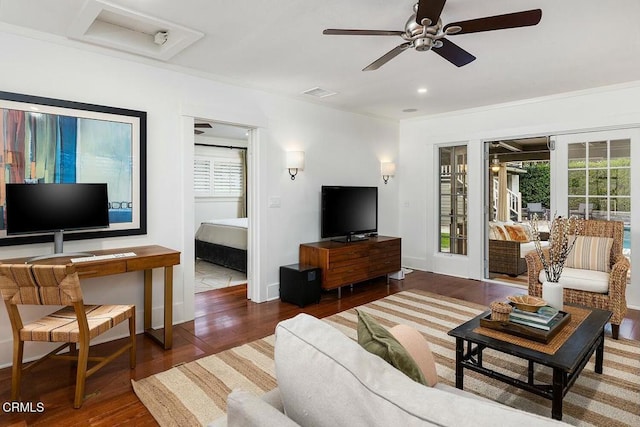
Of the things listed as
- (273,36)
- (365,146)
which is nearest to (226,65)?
(273,36)

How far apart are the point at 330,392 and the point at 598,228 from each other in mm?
4167

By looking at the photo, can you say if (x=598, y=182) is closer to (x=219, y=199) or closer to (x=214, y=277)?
(x=214, y=277)

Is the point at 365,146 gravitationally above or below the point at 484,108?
below

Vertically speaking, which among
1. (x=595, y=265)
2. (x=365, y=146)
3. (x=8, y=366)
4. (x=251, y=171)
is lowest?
(x=8, y=366)

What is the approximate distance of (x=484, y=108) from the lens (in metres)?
5.20

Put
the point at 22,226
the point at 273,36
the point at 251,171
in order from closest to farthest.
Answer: the point at 22,226, the point at 273,36, the point at 251,171

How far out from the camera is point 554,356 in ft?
6.22

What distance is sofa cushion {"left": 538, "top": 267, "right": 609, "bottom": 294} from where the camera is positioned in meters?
3.33

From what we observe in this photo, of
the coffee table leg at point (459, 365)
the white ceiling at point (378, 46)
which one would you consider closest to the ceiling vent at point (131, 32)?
the white ceiling at point (378, 46)

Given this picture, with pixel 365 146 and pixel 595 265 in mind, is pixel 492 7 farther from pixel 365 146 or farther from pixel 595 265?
pixel 365 146

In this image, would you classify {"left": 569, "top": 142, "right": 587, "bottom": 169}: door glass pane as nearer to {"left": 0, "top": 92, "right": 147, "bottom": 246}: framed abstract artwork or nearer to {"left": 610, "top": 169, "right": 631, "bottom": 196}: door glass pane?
{"left": 610, "top": 169, "right": 631, "bottom": 196}: door glass pane

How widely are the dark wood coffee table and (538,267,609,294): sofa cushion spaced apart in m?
0.99

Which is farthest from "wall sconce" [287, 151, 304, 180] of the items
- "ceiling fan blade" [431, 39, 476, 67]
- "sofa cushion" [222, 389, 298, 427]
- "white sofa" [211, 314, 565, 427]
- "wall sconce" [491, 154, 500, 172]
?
"wall sconce" [491, 154, 500, 172]

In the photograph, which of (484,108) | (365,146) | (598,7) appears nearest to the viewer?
(598,7)
